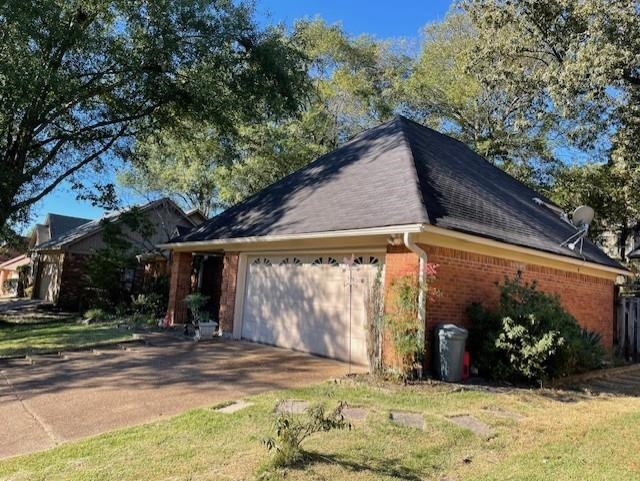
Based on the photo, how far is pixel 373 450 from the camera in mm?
4566

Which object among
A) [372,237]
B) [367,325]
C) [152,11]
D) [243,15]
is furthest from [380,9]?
[367,325]

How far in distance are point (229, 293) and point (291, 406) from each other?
266 inches

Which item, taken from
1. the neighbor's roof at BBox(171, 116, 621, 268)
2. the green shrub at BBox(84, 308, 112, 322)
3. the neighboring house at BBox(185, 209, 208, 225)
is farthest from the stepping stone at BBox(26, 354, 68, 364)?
the neighboring house at BBox(185, 209, 208, 225)

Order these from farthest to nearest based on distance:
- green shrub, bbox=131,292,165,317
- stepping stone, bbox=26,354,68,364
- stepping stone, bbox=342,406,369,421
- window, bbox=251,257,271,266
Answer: green shrub, bbox=131,292,165,317 < window, bbox=251,257,271,266 < stepping stone, bbox=26,354,68,364 < stepping stone, bbox=342,406,369,421

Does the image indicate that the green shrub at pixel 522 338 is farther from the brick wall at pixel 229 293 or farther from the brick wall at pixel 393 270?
the brick wall at pixel 229 293

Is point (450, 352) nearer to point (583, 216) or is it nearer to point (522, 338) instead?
point (522, 338)

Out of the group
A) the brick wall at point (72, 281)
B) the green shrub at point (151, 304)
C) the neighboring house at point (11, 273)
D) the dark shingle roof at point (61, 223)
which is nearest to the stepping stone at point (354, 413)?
the green shrub at point (151, 304)

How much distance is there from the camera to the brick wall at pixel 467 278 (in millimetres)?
8188

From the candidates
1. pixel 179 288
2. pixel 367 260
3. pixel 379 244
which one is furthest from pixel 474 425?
pixel 179 288

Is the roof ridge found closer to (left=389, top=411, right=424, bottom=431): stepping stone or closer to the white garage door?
the white garage door

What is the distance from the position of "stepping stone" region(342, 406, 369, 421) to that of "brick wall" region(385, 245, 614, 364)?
2.04 m

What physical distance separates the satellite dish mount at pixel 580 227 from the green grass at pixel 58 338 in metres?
11.3

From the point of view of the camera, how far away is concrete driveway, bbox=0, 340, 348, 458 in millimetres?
5594

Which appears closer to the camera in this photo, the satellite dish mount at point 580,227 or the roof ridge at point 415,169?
the roof ridge at point 415,169
